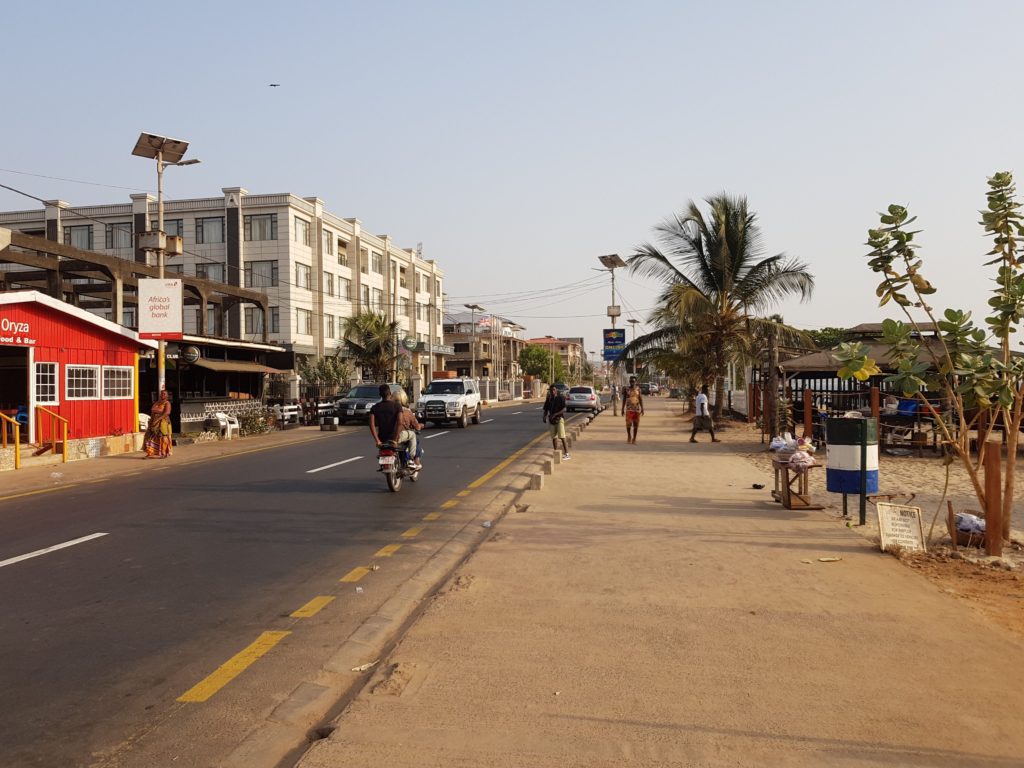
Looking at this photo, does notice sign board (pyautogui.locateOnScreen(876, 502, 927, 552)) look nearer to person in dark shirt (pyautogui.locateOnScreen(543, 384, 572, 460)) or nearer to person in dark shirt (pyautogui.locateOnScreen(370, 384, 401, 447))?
person in dark shirt (pyautogui.locateOnScreen(370, 384, 401, 447))

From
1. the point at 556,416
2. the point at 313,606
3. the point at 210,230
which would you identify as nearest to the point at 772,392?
the point at 556,416

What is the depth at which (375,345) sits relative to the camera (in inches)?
1833

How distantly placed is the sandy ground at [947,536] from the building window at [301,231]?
42296 mm

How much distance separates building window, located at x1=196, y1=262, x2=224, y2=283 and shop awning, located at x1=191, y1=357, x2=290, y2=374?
2001 centimetres

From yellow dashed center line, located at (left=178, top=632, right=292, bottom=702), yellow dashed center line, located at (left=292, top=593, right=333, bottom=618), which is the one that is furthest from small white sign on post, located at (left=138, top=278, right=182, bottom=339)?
yellow dashed center line, located at (left=178, top=632, right=292, bottom=702)

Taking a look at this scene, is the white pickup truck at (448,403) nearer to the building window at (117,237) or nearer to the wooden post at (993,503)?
the wooden post at (993,503)

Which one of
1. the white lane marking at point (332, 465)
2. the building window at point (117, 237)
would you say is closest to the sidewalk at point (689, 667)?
the white lane marking at point (332, 465)

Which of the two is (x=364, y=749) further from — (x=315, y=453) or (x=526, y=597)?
(x=315, y=453)

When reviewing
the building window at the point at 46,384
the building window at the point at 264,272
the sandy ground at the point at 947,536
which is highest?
the building window at the point at 264,272

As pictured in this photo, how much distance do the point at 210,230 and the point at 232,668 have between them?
53810 mm

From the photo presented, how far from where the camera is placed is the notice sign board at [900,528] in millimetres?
8219

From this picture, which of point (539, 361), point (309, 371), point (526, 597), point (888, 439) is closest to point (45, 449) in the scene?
point (526, 597)

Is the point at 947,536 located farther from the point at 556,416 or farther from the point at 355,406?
the point at 355,406

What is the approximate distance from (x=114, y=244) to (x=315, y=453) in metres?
43.9
